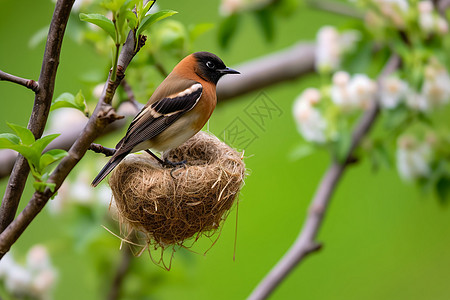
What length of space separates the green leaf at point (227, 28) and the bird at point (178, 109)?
1.05 meters

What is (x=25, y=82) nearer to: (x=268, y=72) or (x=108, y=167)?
(x=108, y=167)

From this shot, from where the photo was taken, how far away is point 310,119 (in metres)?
2.62

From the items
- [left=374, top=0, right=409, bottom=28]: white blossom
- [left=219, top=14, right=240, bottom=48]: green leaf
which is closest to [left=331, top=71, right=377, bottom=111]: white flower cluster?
[left=374, top=0, right=409, bottom=28]: white blossom

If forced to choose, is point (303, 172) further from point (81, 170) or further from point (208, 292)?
point (81, 170)

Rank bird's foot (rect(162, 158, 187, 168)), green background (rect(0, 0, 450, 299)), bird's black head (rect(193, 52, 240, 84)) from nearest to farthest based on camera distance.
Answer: bird's foot (rect(162, 158, 187, 168)) < bird's black head (rect(193, 52, 240, 84)) < green background (rect(0, 0, 450, 299))

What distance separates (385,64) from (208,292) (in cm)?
258

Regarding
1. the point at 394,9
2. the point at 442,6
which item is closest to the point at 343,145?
the point at 394,9

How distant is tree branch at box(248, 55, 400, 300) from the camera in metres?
2.35

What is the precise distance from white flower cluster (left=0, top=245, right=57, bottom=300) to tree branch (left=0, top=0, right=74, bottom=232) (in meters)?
1.37

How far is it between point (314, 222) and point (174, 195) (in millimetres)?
1159

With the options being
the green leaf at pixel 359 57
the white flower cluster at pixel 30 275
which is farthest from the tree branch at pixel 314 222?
the white flower cluster at pixel 30 275

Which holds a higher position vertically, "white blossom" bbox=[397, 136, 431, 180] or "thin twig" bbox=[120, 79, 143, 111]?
"thin twig" bbox=[120, 79, 143, 111]

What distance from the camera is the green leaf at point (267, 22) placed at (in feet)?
9.82

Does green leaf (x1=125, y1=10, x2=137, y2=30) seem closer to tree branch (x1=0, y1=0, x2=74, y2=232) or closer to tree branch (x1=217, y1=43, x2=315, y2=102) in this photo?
tree branch (x1=0, y1=0, x2=74, y2=232)
